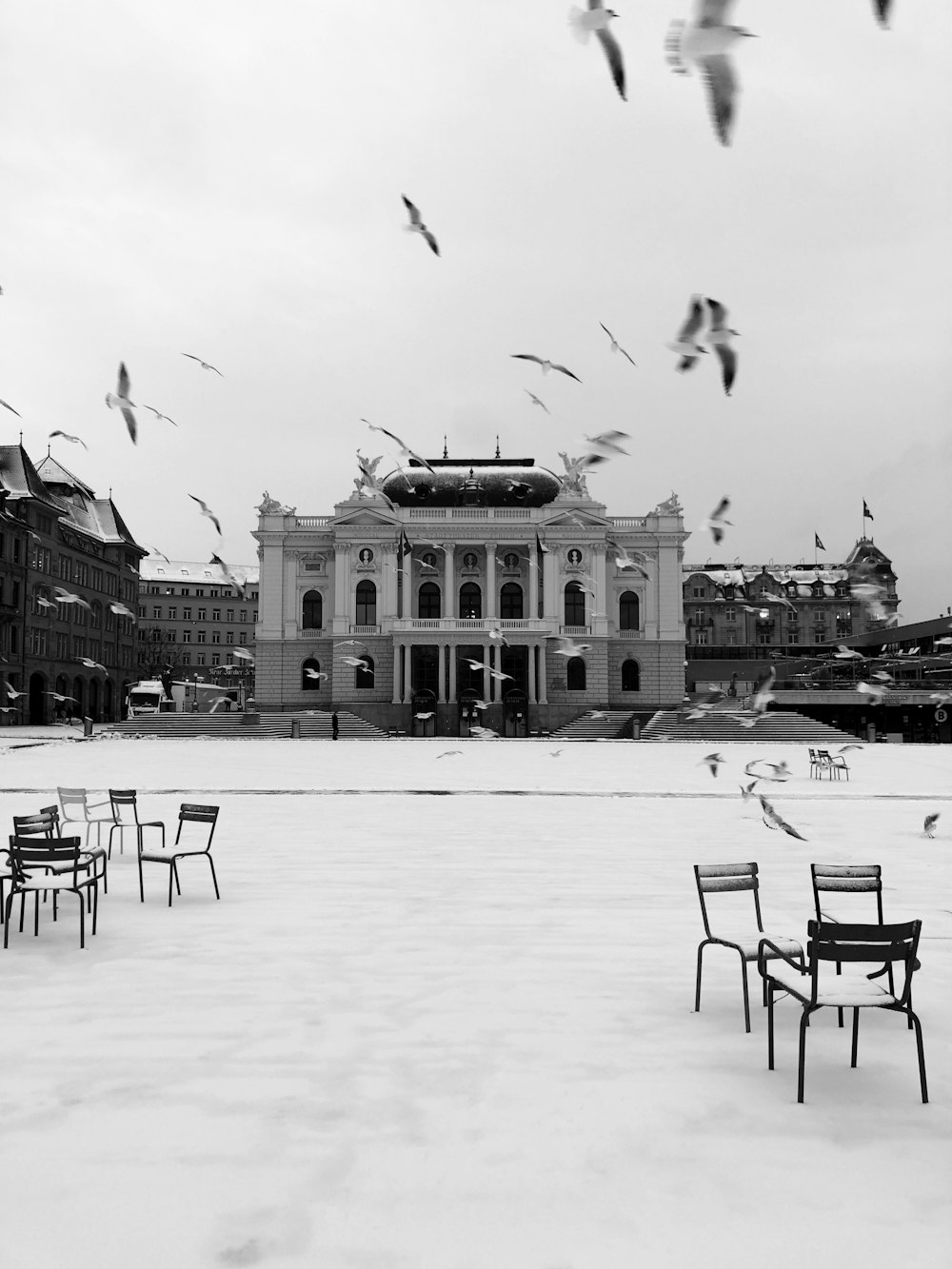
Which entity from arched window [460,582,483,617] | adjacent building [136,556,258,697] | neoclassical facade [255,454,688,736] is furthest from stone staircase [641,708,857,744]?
adjacent building [136,556,258,697]

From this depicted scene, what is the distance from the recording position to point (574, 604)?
65688 millimetres

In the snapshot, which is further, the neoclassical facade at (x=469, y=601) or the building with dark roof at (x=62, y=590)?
the building with dark roof at (x=62, y=590)


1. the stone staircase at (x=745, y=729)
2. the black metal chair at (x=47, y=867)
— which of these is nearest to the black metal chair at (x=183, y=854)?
the black metal chair at (x=47, y=867)

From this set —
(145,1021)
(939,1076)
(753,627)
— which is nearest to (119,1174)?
(145,1021)

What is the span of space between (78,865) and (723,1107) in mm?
6064

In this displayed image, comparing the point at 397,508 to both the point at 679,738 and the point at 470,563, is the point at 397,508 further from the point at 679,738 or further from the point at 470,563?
the point at 679,738

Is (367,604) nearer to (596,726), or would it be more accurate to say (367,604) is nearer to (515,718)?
(515,718)

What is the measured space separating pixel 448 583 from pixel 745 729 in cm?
2121

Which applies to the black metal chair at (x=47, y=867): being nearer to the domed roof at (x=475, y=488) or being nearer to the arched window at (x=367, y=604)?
the arched window at (x=367, y=604)

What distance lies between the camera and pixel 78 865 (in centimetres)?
904

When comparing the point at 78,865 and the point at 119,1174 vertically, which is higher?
the point at 78,865

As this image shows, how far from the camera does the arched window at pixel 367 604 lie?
65.2 metres

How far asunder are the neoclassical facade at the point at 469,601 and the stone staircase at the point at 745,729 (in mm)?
5909

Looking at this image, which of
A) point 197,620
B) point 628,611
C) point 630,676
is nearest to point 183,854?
point 630,676
